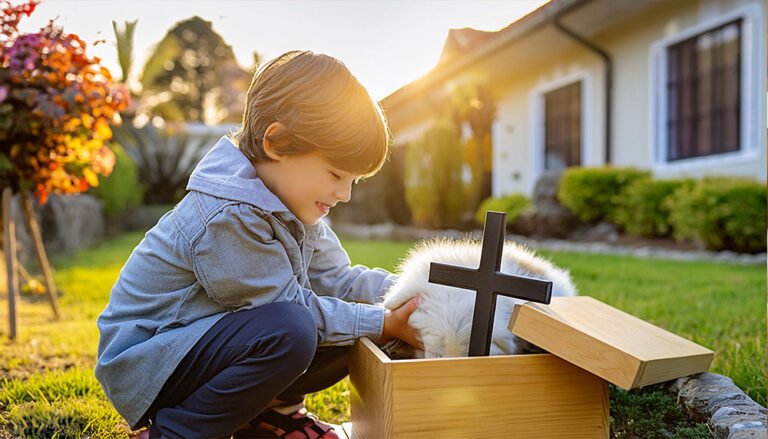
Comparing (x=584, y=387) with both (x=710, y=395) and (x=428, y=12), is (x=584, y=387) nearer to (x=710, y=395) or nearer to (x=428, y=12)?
(x=710, y=395)

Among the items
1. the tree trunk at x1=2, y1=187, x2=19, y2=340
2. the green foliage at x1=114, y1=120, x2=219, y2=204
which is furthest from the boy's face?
the green foliage at x1=114, y1=120, x2=219, y2=204

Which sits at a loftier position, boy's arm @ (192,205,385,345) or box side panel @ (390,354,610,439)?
boy's arm @ (192,205,385,345)

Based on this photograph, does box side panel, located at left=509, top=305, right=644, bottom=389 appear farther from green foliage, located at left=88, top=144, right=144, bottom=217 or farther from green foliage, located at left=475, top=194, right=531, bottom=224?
green foliage, located at left=88, top=144, right=144, bottom=217

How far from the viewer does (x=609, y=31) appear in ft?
29.0

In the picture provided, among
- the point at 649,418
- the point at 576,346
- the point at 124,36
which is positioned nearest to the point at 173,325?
the point at 576,346

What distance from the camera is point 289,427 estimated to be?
1.84m

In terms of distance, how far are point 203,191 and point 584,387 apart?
995 millimetres

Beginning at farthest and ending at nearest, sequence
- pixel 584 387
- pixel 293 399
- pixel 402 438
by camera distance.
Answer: pixel 293 399 < pixel 584 387 < pixel 402 438

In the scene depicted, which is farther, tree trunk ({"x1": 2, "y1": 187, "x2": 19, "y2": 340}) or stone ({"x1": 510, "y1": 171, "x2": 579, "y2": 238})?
stone ({"x1": 510, "y1": 171, "x2": 579, "y2": 238})

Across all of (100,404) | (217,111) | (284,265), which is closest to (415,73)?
(284,265)

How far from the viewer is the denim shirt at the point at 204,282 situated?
154 centimetres

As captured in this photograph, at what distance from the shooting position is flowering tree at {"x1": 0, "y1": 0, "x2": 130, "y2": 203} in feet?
9.52

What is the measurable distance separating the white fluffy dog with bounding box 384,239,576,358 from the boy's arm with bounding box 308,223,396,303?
21 cm

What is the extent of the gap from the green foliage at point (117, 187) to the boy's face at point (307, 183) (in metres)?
8.70
